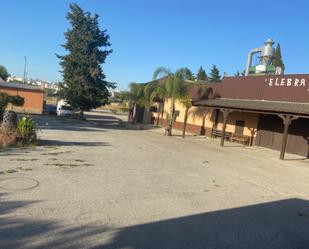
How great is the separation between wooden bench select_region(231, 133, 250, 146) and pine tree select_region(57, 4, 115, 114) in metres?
19.8

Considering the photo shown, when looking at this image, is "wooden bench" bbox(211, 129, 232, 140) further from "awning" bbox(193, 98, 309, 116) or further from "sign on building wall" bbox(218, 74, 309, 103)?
"awning" bbox(193, 98, 309, 116)

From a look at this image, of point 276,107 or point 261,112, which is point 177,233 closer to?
point 261,112

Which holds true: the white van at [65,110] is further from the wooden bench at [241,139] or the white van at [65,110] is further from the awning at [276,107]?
the wooden bench at [241,139]

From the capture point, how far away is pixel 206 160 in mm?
16547

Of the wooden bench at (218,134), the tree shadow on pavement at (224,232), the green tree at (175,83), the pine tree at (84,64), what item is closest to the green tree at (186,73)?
the green tree at (175,83)

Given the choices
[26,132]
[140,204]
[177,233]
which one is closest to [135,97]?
[26,132]

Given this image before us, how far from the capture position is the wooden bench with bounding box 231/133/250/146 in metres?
26.6

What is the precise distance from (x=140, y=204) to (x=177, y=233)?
1717mm

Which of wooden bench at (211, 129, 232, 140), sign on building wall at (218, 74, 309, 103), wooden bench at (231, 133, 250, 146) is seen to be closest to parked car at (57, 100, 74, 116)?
wooden bench at (211, 129, 232, 140)

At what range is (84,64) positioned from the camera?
141 feet

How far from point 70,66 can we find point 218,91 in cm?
2045

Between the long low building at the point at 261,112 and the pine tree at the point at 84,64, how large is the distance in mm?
13824

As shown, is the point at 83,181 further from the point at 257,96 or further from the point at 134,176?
the point at 257,96

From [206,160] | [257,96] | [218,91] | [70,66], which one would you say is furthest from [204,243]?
[70,66]
